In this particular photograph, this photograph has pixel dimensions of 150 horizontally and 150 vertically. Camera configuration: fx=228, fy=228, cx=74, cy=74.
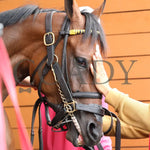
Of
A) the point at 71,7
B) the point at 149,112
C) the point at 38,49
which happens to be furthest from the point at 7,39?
the point at 149,112

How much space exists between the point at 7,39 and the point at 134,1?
0.90m

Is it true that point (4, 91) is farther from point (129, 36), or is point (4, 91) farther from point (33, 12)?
point (129, 36)

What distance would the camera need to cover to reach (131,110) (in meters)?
0.75

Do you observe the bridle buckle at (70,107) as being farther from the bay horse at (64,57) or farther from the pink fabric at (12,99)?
the pink fabric at (12,99)

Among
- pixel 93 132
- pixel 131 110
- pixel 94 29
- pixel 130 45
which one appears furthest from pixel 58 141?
pixel 130 45

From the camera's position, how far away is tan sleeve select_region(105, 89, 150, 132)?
0.74 m

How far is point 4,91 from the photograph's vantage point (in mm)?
818

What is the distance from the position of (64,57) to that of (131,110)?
0.92ft

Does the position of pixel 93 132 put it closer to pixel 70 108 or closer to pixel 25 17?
pixel 70 108

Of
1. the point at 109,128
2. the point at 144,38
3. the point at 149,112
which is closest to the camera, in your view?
the point at 149,112

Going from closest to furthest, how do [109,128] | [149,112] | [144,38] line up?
[149,112] → [109,128] → [144,38]

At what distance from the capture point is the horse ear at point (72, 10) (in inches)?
29.2

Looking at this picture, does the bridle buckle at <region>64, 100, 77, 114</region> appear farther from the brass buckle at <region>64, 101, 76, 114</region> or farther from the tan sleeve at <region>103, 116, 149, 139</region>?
the tan sleeve at <region>103, 116, 149, 139</region>

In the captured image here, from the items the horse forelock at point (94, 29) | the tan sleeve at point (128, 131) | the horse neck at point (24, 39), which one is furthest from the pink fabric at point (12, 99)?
the tan sleeve at point (128, 131)
